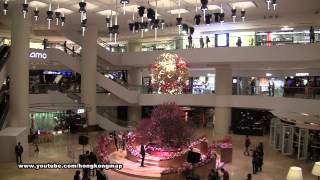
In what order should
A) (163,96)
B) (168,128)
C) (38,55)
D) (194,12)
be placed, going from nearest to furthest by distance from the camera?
(168,128)
(194,12)
(38,55)
(163,96)

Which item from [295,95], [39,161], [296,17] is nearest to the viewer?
[39,161]

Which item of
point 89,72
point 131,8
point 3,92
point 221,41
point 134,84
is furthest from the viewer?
point 134,84

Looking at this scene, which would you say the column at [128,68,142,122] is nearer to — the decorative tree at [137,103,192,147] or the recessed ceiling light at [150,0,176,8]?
the recessed ceiling light at [150,0,176,8]

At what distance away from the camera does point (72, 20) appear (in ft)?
85.7

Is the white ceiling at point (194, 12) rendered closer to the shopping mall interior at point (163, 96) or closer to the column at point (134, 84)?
the shopping mall interior at point (163, 96)

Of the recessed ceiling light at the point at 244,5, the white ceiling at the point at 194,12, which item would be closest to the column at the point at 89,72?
the white ceiling at the point at 194,12

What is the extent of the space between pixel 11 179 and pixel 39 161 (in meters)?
3.09

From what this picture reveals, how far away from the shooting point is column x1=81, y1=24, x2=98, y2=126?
27.0m

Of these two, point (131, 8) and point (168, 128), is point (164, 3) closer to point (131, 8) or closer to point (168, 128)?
point (131, 8)

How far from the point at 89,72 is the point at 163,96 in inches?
215

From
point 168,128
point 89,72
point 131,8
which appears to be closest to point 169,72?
point 168,128

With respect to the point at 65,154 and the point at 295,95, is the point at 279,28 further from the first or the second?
the point at 65,154

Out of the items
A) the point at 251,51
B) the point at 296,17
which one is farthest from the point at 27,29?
the point at 296,17

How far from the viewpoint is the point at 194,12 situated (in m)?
23.3
